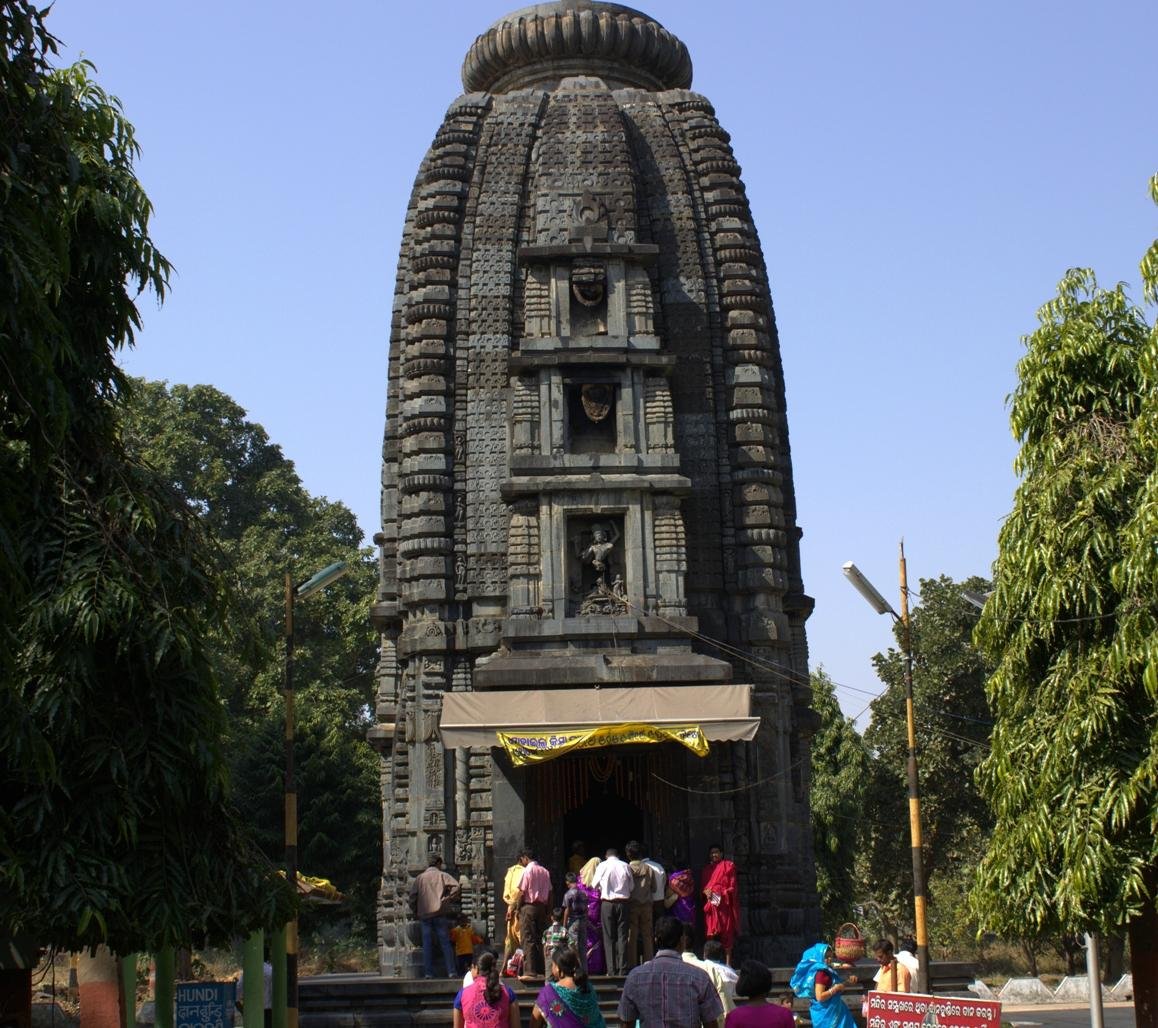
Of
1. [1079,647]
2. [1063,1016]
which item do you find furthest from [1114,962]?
[1079,647]

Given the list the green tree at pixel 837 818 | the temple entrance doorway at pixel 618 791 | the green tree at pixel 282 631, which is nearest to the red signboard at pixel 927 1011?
the temple entrance doorway at pixel 618 791

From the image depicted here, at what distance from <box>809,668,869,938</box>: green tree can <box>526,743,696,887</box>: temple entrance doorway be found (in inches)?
724

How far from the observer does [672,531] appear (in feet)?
79.9

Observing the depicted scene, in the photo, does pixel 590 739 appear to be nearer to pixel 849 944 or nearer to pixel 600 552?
pixel 600 552

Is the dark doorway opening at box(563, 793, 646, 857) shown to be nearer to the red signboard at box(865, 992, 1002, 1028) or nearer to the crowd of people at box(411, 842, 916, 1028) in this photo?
the crowd of people at box(411, 842, 916, 1028)

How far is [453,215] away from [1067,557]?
1469 centimetres

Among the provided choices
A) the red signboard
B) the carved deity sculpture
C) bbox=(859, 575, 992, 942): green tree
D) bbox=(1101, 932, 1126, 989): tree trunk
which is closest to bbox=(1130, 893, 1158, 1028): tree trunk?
the red signboard

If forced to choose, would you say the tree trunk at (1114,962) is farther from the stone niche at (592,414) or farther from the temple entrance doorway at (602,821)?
the stone niche at (592,414)

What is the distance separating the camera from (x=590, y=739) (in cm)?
2144

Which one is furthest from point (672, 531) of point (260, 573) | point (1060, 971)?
point (260, 573)

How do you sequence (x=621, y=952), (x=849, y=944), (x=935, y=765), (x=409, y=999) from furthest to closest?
1. (x=935, y=765)
2. (x=409, y=999)
3. (x=621, y=952)
4. (x=849, y=944)

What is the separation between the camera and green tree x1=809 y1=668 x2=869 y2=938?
4141 centimetres

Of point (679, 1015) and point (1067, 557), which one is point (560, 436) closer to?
point (1067, 557)

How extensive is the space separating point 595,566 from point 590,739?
359 centimetres
